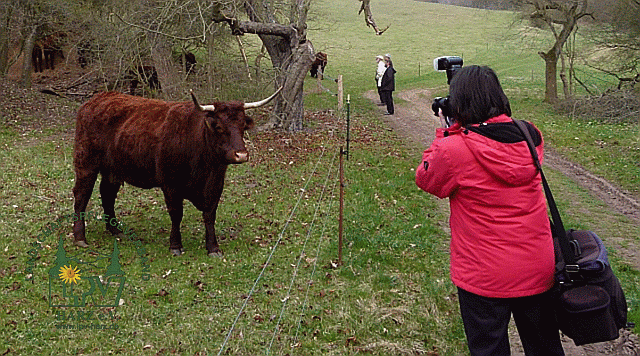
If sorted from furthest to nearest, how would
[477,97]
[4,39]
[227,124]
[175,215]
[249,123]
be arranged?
[4,39] → [175,215] → [249,123] → [227,124] → [477,97]

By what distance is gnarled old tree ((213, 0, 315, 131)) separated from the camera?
15.7 metres

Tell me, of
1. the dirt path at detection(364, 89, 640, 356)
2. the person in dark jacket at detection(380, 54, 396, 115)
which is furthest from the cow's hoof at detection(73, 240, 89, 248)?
the person in dark jacket at detection(380, 54, 396, 115)

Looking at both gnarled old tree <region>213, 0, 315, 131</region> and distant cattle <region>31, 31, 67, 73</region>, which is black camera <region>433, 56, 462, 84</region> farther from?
distant cattle <region>31, 31, 67, 73</region>

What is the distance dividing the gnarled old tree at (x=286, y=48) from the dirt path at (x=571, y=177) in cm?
313

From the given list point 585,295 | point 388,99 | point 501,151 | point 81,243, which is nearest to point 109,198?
point 81,243

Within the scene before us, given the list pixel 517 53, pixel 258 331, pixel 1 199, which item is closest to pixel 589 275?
pixel 258 331

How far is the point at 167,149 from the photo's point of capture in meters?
7.51

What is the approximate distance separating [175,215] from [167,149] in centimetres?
81

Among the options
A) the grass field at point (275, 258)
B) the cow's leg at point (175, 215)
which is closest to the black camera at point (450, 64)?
the grass field at point (275, 258)

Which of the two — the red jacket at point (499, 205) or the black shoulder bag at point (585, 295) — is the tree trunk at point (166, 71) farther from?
the black shoulder bag at point (585, 295)

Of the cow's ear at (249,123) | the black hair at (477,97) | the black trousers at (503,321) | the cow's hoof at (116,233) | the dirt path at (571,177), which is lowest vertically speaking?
the dirt path at (571,177)

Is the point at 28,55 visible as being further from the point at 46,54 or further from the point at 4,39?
the point at 46,54

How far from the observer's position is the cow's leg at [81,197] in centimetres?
803

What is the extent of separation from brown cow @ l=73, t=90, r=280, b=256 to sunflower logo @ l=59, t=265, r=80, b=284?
3.17 feet
